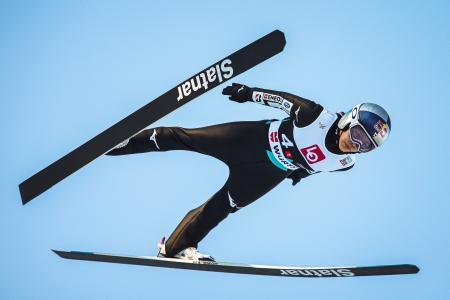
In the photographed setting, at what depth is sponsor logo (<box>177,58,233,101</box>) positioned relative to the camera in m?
5.43

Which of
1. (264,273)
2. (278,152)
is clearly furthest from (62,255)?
(278,152)

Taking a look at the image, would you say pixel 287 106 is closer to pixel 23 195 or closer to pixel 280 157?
pixel 280 157

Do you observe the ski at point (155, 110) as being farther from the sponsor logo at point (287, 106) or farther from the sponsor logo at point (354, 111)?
the sponsor logo at point (354, 111)

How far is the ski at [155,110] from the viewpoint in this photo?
5.35 metres

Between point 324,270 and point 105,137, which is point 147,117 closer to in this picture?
point 105,137

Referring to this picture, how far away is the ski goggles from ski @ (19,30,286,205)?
40.0 inches

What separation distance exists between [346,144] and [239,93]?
0.99 m

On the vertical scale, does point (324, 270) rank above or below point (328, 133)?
below

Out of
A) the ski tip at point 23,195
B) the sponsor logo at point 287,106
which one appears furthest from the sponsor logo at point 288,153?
the ski tip at point 23,195

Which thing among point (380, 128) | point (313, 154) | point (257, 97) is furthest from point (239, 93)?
point (380, 128)

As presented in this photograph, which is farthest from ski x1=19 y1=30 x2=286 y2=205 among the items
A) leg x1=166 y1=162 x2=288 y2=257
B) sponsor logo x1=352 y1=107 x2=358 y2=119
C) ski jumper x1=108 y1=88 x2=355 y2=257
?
leg x1=166 y1=162 x2=288 y2=257

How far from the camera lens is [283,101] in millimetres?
6059

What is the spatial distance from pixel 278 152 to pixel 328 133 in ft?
1.69

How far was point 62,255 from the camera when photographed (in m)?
7.42
